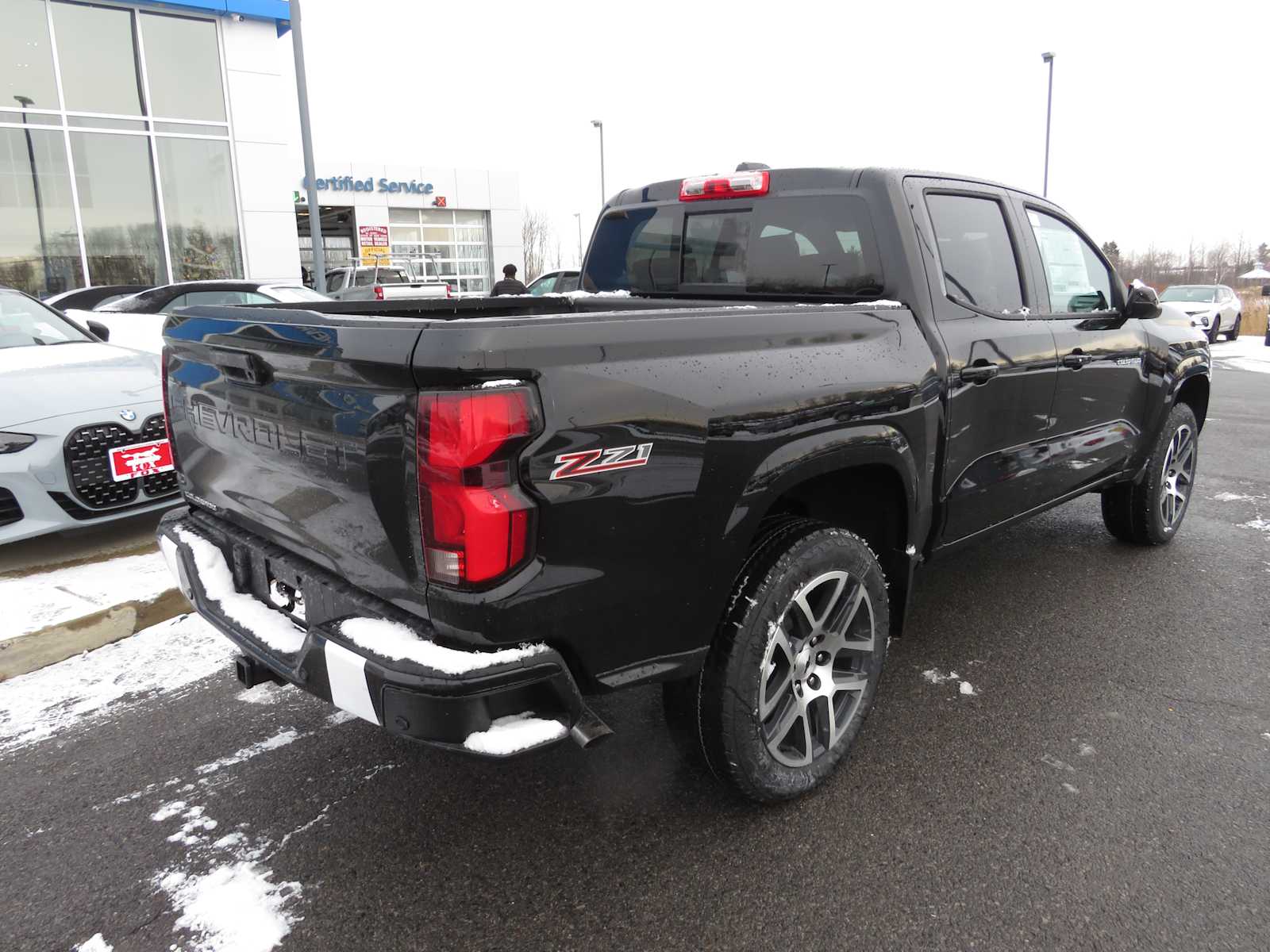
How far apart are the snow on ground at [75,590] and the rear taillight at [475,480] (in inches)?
98.5

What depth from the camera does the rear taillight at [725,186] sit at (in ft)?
11.2

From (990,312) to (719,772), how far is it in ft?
6.73

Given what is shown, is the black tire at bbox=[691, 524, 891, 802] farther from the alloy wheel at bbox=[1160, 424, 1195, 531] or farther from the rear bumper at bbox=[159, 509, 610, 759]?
the alloy wheel at bbox=[1160, 424, 1195, 531]

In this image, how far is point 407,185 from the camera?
1422 inches

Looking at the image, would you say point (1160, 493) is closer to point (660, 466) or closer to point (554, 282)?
point (660, 466)

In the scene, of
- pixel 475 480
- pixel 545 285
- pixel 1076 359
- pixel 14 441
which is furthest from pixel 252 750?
pixel 545 285

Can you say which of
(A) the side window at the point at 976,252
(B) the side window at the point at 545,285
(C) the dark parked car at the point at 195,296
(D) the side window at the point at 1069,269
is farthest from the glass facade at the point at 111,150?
(A) the side window at the point at 976,252

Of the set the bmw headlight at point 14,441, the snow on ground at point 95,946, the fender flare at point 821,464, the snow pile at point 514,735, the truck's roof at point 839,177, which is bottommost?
the snow on ground at point 95,946

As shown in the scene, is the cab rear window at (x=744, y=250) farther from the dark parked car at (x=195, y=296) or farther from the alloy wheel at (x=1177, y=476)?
the dark parked car at (x=195, y=296)

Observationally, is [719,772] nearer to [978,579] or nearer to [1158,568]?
[978,579]

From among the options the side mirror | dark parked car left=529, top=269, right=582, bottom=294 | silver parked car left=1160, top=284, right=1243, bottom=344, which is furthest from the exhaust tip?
silver parked car left=1160, top=284, right=1243, bottom=344

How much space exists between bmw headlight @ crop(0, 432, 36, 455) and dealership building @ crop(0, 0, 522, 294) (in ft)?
45.2

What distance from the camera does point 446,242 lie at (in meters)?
38.1

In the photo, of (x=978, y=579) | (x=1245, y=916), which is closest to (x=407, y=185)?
(x=978, y=579)
